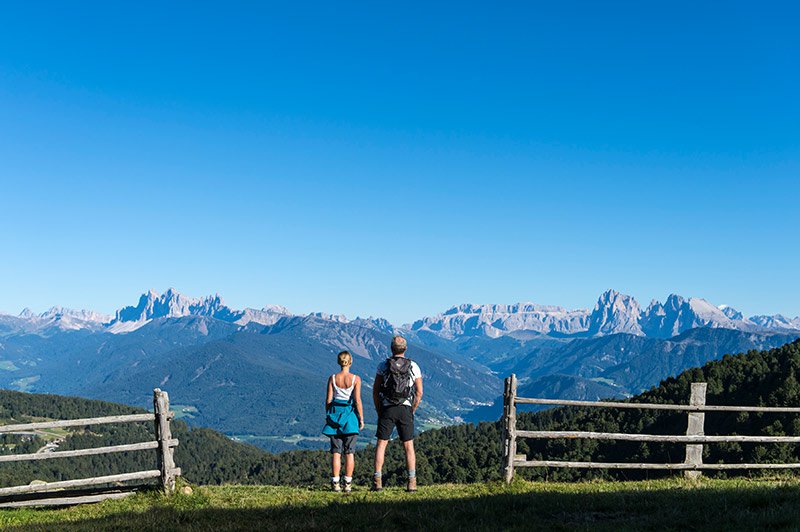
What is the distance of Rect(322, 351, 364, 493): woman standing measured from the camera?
12.7 meters

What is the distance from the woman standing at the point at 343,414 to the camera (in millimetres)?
12719

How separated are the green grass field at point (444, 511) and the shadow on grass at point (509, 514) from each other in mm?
15

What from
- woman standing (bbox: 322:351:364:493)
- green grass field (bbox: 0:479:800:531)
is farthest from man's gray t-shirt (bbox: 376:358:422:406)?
green grass field (bbox: 0:479:800:531)

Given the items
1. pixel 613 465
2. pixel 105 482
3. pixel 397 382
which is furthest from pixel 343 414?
pixel 613 465

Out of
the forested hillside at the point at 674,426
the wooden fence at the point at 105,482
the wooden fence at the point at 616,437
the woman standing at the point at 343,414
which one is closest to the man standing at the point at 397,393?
the woman standing at the point at 343,414

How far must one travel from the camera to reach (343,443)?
13.1 meters

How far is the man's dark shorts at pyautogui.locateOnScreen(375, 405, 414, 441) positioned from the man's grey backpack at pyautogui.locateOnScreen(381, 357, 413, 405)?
0.15 metres

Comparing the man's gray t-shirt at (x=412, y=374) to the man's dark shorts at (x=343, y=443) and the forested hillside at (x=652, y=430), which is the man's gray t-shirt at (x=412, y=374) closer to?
the man's dark shorts at (x=343, y=443)

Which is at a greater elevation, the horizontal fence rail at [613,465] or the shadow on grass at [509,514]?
the shadow on grass at [509,514]

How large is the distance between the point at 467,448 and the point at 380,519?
410 feet

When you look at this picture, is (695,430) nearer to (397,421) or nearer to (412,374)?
(412,374)

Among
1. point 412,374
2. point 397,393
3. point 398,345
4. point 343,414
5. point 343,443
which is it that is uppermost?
point 398,345

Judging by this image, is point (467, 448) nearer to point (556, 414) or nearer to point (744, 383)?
point (556, 414)

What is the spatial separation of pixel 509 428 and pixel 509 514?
4.72m
